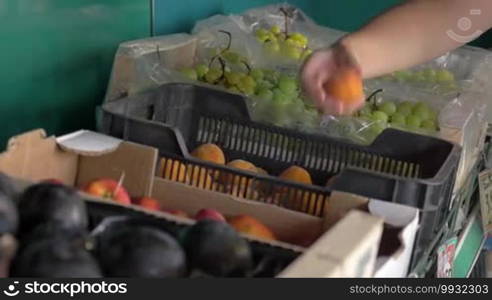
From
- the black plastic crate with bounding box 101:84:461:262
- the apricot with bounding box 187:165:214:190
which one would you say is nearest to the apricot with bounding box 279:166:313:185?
the black plastic crate with bounding box 101:84:461:262

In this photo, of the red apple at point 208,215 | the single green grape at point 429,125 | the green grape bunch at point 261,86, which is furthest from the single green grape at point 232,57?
the red apple at point 208,215

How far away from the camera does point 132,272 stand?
33.4 inches

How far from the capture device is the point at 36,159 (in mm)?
1269

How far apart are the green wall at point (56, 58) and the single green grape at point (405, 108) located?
0.61m

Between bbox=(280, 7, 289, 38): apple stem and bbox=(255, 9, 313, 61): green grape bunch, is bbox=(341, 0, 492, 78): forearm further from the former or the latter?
bbox=(280, 7, 289, 38): apple stem

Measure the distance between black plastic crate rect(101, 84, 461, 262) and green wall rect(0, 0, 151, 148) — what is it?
0.53 feet

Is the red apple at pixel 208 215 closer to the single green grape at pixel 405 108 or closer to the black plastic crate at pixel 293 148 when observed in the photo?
the black plastic crate at pixel 293 148

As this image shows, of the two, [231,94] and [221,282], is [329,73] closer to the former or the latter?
[231,94]

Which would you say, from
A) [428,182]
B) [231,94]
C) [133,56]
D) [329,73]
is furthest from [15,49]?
[428,182]

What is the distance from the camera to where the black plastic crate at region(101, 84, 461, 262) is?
1.31 metres

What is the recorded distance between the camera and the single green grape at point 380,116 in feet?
5.63

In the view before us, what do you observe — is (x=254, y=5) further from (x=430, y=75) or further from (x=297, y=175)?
(x=297, y=175)

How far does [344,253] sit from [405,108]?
1025 millimetres

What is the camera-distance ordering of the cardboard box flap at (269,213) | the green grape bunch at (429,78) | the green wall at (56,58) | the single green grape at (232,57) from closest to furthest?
the cardboard box flap at (269,213), the green wall at (56,58), the single green grape at (232,57), the green grape bunch at (429,78)
